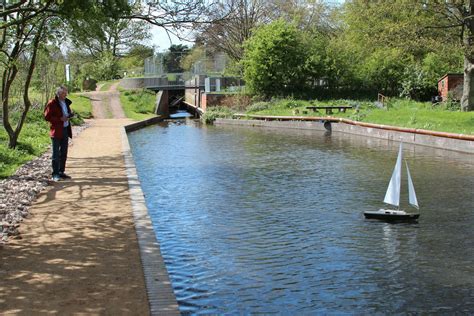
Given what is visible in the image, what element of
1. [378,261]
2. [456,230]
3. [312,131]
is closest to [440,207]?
[456,230]

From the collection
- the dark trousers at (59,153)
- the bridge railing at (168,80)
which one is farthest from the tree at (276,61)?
the dark trousers at (59,153)

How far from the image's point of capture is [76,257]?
6.86 meters

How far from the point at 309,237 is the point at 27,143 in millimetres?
11166

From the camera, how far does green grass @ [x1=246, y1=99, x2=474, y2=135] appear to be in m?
23.4

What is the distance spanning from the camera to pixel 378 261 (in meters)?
7.94

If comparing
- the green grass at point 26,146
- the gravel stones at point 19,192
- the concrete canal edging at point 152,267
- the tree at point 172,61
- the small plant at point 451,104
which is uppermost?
the tree at point 172,61

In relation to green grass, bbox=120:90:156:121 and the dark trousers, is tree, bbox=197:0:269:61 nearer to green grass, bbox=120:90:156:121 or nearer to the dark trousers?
green grass, bbox=120:90:156:121

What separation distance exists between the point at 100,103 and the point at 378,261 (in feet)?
121

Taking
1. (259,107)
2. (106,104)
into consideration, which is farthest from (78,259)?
(106,104)

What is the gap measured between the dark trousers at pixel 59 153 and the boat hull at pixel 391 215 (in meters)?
6.16

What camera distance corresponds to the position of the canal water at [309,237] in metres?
6.62

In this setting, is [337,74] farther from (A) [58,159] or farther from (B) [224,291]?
(B) [224,291]

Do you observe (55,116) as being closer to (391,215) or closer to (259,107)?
(391,215)

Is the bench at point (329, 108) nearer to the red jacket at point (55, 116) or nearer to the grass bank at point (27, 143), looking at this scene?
the grass bank at point (27, 143)
